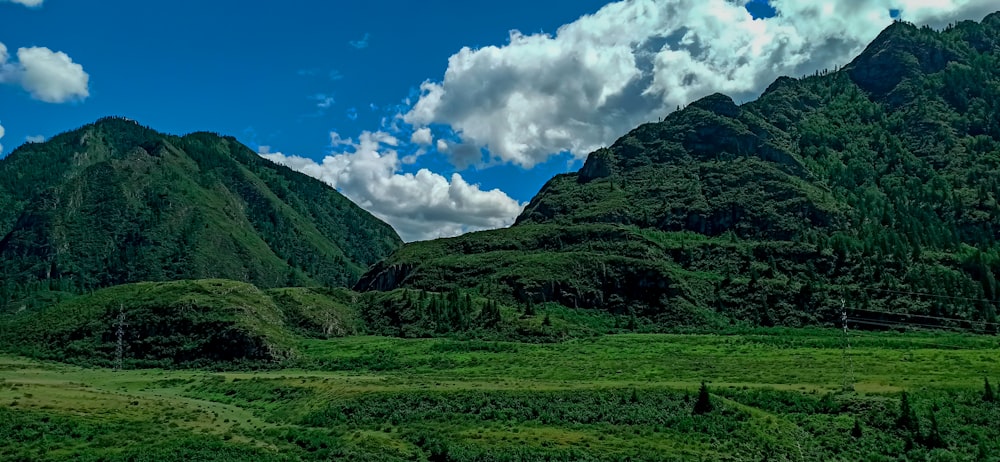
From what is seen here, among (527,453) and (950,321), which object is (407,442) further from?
(950,321)

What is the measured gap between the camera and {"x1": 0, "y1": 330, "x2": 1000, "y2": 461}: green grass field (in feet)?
249

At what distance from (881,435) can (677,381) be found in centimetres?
3460

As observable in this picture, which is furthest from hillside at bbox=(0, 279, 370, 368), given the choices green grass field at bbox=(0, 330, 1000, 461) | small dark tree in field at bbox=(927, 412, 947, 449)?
small dark tree in field at bbox=(927, 412, 947, 449)

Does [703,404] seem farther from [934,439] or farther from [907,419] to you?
[934,439]

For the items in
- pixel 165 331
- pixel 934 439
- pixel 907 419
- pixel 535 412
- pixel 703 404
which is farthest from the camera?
pixel 165 331

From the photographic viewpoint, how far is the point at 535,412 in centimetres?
9312

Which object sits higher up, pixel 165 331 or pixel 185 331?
pixel 165 331

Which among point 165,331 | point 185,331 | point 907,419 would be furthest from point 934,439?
point 165,331

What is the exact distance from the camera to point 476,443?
79562 mm

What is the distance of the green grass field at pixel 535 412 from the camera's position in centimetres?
7594

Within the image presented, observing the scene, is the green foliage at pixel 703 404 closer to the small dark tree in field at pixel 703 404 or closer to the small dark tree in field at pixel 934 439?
the small dark tree in field at pixel 703 404

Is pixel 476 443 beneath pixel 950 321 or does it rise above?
beneath

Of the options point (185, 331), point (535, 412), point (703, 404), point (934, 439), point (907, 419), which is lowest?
point (934, 439)

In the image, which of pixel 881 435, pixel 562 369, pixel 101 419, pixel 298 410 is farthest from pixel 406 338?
pixel 881 435
